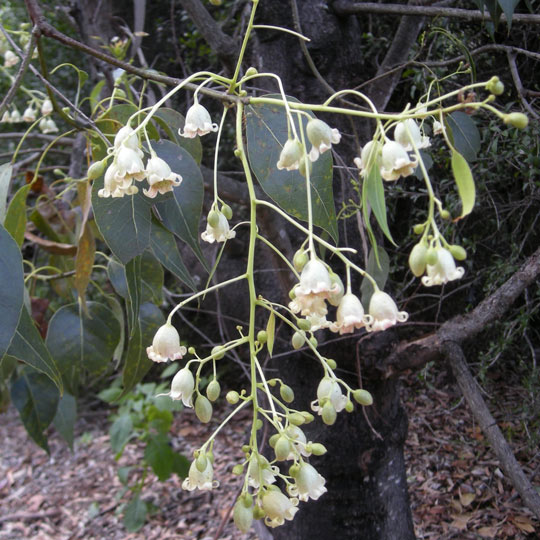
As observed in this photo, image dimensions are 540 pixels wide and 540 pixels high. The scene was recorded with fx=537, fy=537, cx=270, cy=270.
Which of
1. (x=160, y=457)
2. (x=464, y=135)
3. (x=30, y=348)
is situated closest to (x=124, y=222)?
(x=30, y=348)

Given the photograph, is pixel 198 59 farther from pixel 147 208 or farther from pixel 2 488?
pixel 2 488

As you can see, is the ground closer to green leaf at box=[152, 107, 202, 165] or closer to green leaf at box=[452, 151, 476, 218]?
green leaf at box=[152, 107, 202, 165]

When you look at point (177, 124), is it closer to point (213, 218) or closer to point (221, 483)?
point (213, 218)

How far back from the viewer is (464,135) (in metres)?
0.84

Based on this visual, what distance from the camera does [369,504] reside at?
1.13 metres

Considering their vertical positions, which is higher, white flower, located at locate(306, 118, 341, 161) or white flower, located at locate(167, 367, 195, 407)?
white flower, located at locate(306, 118, 341, 161)

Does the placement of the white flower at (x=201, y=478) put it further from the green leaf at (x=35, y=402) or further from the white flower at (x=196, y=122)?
the green leaf at (x=35, y=402)

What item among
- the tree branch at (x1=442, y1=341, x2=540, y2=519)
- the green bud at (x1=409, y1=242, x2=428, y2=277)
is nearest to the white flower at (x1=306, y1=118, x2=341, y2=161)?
the green bud at (x1=409, y1=242, x2=428, y2=277)

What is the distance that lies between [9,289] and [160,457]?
60.4 inches

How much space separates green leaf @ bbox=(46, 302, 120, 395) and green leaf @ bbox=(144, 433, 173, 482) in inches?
37.1

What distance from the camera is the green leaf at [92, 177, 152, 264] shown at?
0.61 metres

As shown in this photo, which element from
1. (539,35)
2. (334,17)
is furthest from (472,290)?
(334,17)

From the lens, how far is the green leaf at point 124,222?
0.61 metres

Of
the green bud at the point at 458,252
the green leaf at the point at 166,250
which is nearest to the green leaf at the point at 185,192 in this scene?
the green leaf at the point at 166,250
